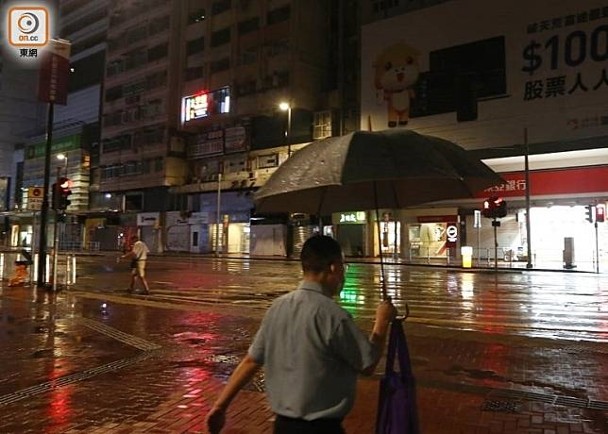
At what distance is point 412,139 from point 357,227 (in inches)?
1645

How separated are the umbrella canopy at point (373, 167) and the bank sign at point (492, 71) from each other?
33.1m

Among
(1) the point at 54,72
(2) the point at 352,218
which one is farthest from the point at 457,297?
(2) the point at 352,218

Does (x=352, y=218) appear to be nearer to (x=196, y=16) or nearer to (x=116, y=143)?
(x=196, y=16)

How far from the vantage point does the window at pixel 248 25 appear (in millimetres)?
53438

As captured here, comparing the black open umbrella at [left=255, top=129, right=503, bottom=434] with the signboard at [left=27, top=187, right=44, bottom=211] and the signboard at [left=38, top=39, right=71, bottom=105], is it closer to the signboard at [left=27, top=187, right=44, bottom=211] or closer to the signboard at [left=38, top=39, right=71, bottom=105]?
the signboard at [left=38, top=39, right=71, bottom=105]

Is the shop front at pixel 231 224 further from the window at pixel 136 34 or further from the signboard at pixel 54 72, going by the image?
the signboard at pixel 54 72

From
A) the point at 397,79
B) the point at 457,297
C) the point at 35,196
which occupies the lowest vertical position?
the point at 457,297

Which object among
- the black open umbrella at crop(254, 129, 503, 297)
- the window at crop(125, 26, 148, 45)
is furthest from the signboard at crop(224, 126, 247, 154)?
the black open umbrella at crop(254, 129, 503, 297)

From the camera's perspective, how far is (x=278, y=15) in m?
52.1

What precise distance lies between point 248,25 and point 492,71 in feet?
82.4

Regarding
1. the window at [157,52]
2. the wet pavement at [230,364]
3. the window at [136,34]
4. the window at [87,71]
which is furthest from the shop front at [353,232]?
the window at [87,71]

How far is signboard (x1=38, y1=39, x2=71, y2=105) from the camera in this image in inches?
666

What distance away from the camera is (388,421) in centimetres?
294

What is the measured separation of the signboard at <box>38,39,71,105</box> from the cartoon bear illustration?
28315 mm
